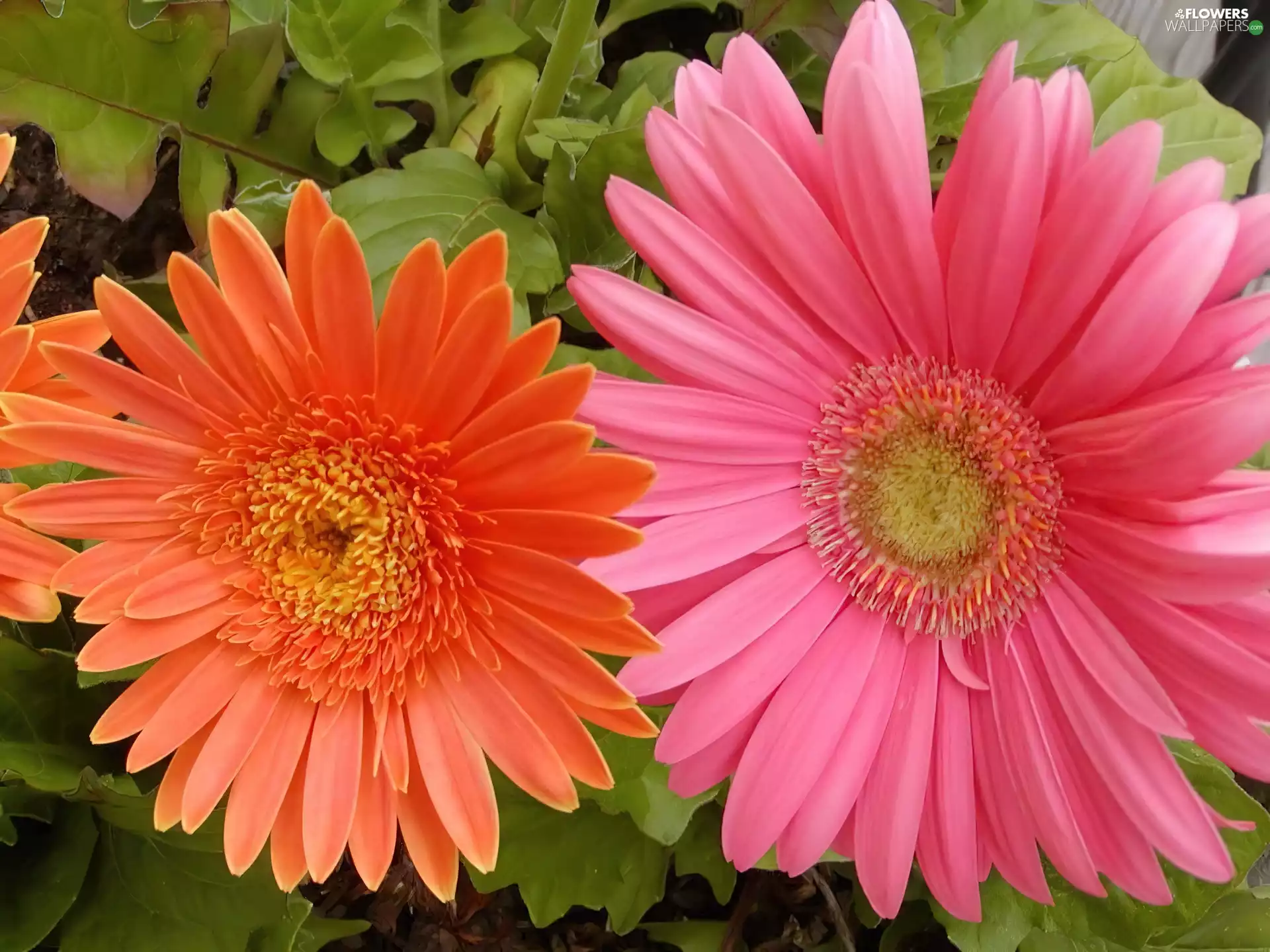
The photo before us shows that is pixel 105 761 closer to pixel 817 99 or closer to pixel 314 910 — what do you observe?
pixel 314 910

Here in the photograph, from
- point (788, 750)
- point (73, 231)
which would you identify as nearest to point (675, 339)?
point (788, 750)

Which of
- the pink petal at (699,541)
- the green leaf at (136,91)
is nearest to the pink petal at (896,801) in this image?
the pink petal at (699,541)

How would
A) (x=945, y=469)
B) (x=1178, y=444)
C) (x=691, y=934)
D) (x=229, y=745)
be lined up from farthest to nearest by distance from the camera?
(x=691, y=934) < (x=945, y=469) < (x=229, y=745) < (x=1178, y=444)

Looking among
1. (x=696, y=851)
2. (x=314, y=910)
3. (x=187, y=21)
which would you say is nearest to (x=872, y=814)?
(x=696, y=851)

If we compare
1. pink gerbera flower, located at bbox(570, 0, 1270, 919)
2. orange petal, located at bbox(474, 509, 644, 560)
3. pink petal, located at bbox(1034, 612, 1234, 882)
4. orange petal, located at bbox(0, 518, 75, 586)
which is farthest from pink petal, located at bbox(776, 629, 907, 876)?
orange petal, located at bbox(0, 518, 75, 586)

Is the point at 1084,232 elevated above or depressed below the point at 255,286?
above

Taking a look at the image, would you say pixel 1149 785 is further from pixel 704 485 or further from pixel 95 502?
pixel 95 502

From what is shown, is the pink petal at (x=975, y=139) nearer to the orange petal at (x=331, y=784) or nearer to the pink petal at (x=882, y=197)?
the pink petal at (x=882, y=197)
